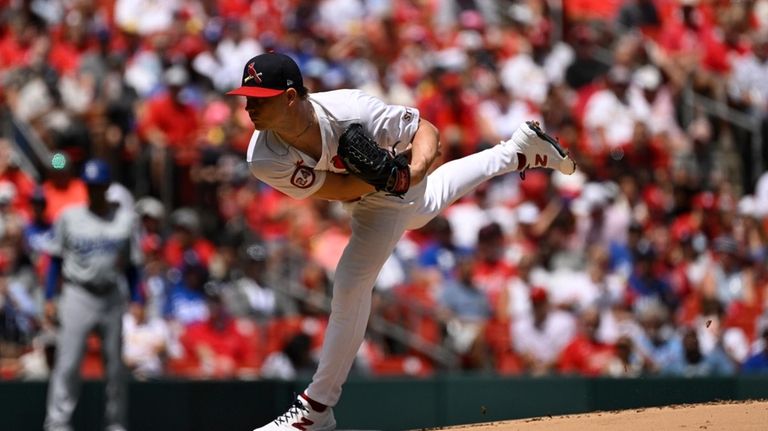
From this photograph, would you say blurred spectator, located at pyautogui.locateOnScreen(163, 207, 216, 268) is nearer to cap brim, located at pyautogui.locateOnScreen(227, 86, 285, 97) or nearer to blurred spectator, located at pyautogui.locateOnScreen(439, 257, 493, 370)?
blurred spectator, located at pyautogui.locateOnScreen(439, 257, 493, 370)

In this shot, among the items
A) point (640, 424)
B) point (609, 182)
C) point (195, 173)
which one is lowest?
point (609, 182)

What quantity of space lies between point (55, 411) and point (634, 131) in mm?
6679

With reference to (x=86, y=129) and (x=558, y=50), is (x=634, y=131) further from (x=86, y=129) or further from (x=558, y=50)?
(x=86, y=129)

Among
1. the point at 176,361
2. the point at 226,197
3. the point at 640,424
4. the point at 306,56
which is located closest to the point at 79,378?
the point at 176,361

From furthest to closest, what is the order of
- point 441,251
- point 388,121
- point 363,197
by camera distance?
point 441,251, point 363,197, point 388,121

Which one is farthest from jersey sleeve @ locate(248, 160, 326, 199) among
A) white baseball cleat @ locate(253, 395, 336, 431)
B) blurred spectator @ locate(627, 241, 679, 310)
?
blurred spectator @ locate(627, 241, 679, 310)

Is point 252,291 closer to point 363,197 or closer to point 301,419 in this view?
point 301,419

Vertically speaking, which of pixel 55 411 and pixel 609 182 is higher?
pixel 55 411

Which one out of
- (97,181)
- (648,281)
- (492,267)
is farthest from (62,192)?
(648,281)

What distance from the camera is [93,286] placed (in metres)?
9.45

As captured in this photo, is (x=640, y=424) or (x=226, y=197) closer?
(x=640, y=424)

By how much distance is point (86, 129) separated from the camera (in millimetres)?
12102

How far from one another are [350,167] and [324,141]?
0.99ft

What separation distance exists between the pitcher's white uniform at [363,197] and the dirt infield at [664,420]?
101cm
